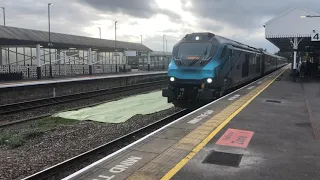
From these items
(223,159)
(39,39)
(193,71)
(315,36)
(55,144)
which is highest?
(39,39)

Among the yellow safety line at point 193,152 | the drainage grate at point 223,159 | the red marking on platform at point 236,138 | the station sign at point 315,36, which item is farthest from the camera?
the station sign at point 315,36

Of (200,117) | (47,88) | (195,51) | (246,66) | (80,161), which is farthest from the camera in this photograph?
(47,88)

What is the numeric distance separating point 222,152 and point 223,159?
0.40 meters

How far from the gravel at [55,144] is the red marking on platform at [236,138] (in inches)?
142

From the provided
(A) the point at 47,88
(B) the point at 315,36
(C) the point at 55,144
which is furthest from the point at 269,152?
(B) the point at 315,36

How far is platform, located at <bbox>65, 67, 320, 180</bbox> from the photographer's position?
511cm

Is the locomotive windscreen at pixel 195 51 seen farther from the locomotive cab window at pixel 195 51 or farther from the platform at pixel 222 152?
the platform at pixel 222 152

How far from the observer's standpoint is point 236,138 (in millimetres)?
7266

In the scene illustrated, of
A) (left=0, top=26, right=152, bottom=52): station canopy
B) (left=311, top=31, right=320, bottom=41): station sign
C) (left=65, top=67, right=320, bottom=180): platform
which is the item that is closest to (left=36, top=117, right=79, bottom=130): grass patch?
(left=65, top=67, right=320, bottom=180): platform

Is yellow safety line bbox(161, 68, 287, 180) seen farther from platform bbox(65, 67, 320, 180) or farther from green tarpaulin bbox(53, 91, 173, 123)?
green tarpaulin bbox(53, 91, 173, 123)

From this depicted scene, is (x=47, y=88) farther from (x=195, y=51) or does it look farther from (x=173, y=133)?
(x=173, y=133)

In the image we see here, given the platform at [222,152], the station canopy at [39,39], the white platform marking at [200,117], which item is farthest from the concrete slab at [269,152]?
the station canopy at [39,39]

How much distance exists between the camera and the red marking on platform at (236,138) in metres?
6.83

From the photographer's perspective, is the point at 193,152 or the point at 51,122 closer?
the point at 193,152
